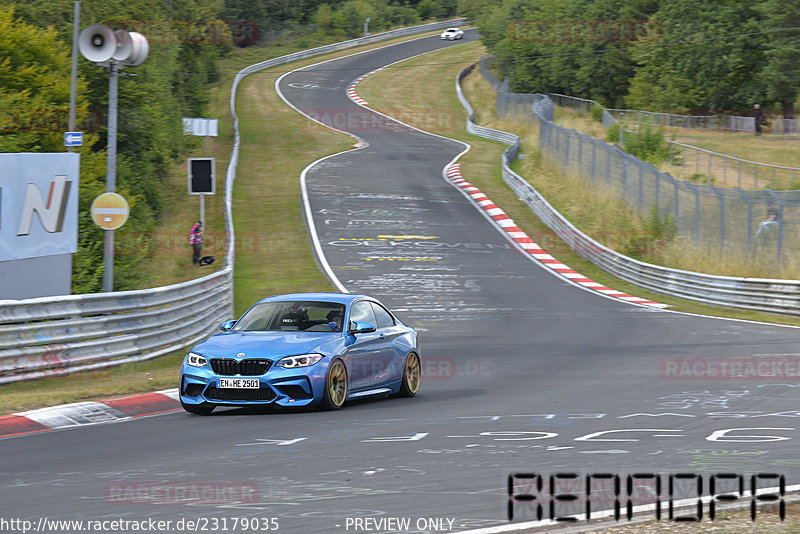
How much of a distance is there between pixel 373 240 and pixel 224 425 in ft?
86.8

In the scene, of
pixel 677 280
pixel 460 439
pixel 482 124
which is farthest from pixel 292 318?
pixel 482 124

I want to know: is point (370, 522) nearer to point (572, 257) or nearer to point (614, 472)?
point (614, 472)

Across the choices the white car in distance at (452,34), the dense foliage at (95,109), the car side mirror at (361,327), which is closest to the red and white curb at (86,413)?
the car side mirror at (361,327)

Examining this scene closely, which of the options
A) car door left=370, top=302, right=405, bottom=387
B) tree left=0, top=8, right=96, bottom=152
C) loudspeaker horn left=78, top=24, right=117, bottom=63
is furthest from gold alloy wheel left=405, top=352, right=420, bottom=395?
tree left=0, top=8, right=96, bottom=152

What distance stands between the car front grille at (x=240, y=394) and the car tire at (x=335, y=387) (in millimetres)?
613

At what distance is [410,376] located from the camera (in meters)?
13.8

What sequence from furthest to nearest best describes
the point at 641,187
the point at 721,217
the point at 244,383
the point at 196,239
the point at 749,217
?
the point at 641,187 → the point at 196,239 → the point at 721,217 → the point at 749,217 → the point at 244,383

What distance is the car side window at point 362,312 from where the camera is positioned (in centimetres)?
1298

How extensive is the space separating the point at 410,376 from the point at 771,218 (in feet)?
52.3

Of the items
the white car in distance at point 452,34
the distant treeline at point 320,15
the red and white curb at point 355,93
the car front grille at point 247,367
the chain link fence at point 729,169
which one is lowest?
the car front grille at point 247,367

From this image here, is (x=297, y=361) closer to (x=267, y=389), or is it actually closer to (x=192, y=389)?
(x=267, y=389)

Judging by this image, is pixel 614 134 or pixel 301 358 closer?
pixel 301 358

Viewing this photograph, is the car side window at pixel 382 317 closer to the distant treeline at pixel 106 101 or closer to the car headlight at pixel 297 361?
the car headlight at pixel 297 361

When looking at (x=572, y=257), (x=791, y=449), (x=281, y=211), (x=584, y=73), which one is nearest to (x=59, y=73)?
(x=281, y=211)
